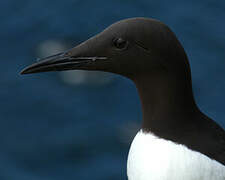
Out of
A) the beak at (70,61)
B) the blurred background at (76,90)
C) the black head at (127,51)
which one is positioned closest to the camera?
the black head at (127,51)

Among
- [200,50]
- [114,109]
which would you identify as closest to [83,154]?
[114,109]

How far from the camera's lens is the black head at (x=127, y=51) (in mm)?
4102

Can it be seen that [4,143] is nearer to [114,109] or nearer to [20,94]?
[20,94]

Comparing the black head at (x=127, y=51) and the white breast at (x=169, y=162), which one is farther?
the white breast at (x=169, y=162)

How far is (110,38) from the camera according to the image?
4.19 m

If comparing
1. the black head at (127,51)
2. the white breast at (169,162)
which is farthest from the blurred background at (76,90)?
the black head at (127,51)

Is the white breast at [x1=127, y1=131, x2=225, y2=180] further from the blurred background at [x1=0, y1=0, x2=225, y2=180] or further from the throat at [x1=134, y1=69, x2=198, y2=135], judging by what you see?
the blurred background at [x1=0, y1=0, x2=225, y2=180]

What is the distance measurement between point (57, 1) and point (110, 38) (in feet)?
16.5

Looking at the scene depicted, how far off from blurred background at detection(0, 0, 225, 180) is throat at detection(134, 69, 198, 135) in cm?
291

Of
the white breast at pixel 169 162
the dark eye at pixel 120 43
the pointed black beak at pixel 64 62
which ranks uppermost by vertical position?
the dark eye at pixel 120 43

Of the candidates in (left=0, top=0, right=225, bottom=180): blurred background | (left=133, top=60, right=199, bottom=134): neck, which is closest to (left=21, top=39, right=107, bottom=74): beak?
(left=133, top=60, right=199, bottom=134): neck

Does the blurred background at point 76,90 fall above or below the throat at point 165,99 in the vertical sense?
above

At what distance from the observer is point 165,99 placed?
14.2 ft

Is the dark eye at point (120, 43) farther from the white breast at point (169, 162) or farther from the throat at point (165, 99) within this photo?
the white breast at point (169, 162)
